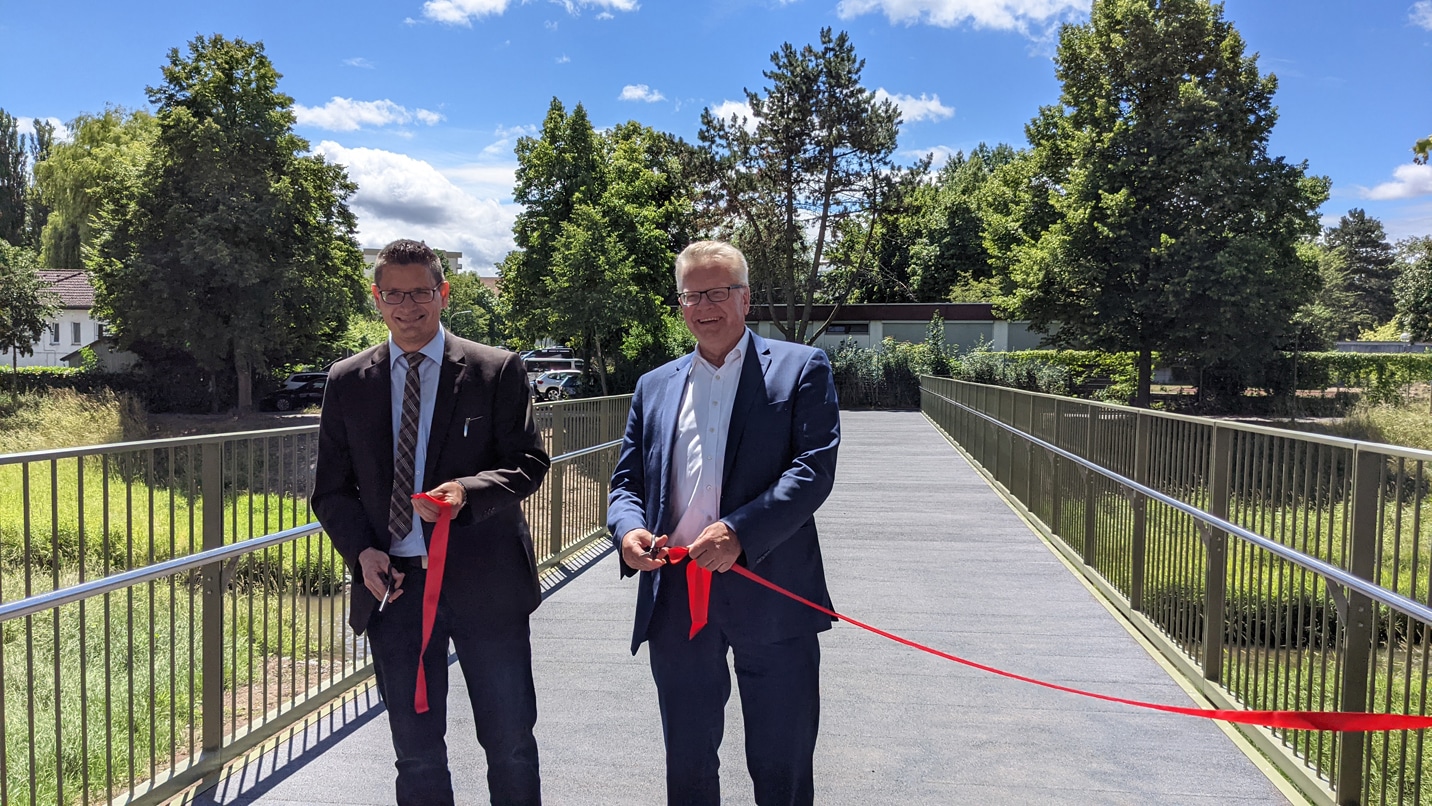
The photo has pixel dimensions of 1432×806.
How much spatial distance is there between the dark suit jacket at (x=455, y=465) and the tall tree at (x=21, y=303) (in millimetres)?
31879

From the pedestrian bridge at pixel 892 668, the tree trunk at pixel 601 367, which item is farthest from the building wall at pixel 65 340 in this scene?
the pedestrian bridge at pixel 892 668

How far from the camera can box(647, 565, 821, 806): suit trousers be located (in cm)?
255

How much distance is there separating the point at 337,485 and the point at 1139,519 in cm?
442

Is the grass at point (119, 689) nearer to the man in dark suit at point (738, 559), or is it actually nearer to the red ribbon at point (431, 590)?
the red ribbon at point (431, 590)

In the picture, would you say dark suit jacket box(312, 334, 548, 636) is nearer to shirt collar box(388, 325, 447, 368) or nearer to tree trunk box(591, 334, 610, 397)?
shirt collar box(388, 325, 447, 368)

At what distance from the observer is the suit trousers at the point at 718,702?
2.55 meters

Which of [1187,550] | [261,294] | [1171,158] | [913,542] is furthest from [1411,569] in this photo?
[261,294]

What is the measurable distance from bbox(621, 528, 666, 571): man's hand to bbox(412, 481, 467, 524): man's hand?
430mm

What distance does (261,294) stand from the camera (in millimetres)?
28547

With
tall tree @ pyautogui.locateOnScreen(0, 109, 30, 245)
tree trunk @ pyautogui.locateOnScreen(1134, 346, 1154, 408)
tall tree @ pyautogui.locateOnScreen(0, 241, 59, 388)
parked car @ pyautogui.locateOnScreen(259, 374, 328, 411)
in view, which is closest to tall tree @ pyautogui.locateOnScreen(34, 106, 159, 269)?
tall tree @ pyautogui.locateOnScreen(0, 241, 59, 388)

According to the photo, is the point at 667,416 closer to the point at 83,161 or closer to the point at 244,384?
the point at 244,384

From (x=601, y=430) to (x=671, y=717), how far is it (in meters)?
5.57

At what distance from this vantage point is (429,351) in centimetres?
273

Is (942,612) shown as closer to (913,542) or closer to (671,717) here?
(913,542)
